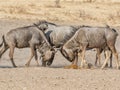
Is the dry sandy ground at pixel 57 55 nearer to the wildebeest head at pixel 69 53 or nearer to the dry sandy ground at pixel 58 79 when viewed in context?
the dry sandy ground at pixel 58 79

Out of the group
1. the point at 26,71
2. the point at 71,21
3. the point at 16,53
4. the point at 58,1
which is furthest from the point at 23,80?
the point at 58,1

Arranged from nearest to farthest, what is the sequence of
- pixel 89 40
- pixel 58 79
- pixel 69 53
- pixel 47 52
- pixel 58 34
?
pixel 58 79
pixel 89 40
pixel 69 53
pixel 47 52
pixel 58 34

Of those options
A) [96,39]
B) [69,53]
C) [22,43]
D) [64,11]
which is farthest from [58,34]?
[64,11]

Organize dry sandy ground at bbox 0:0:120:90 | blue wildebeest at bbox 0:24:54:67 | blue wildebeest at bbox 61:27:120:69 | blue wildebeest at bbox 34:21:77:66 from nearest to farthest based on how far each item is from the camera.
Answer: dry sandy ground at bbox 0:0:120:90, blue wildebeest at bbox 61:27:120:69, blue wildebeest at bbox 0:24:54:67, blue wildebeest at bbox 34:21:77:66

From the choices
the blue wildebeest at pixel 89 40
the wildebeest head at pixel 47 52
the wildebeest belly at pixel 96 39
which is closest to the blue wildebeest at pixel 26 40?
the wildebeest head at pixel 47 52

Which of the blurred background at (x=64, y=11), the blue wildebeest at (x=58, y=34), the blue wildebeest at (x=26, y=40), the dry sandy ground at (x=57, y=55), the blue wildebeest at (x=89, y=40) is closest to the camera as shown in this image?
the dry sandy ground at (x=57, y=55)

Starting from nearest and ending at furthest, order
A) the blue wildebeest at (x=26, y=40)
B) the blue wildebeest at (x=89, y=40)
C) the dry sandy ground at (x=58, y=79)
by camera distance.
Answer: the dry sandy ground at (x=58, y=79), the blue wildebeest at (x=89, y=40), the blue wildebeest at (x=26, y=40)

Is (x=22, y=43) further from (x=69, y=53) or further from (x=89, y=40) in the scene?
(x=89, y=40)

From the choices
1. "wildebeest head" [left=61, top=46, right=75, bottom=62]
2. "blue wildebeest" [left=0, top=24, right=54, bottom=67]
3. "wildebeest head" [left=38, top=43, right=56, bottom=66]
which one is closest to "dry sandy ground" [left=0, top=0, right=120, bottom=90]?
"wildebeest head" [left=38, top=43, right=56, bottom=66]

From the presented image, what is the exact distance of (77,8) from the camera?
144ft

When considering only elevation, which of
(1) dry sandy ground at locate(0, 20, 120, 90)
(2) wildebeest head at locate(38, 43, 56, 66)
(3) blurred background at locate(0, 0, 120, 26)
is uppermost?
(1) dry sandy ground at locate(0, 20, 120, 90)

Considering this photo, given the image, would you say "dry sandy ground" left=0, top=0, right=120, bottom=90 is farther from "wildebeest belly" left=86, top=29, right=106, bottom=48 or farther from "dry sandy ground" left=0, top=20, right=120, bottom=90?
"wildebeest belly" left=86, top=29, right=106, bottom=48

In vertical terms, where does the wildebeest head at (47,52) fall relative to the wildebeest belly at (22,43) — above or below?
below

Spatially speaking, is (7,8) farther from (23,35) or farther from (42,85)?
(42,85)
